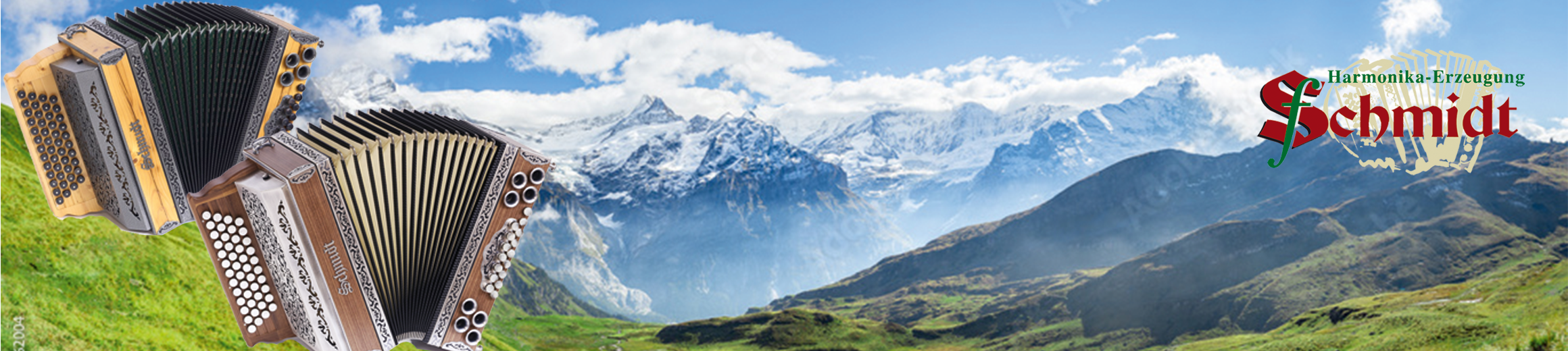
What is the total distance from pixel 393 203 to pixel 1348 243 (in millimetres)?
219259

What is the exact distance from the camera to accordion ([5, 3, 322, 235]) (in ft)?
45.1

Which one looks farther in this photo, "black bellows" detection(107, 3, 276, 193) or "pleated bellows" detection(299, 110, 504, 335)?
"black bellows" detection(107, 3, 276, 193)

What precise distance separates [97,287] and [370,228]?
262 inches

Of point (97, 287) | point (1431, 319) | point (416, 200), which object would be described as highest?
point (97, 287)

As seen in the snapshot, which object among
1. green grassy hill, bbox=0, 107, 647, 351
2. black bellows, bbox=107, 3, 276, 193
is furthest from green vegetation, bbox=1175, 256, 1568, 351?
green grassy hill, bbox=0, 107, 647, 351

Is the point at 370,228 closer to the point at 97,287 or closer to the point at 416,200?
the point at 416,200

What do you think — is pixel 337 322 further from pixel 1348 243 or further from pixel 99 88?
pixel 1348 243

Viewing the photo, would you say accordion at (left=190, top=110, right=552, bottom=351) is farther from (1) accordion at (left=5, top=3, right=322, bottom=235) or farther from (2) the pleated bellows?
(1) accordion at (left=5, top=3, right=322, bottom=235)

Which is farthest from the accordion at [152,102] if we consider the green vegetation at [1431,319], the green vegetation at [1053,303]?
the green vegetation at [1431,319]

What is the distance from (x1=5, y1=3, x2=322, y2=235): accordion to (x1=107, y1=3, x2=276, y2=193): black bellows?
0.05 feet

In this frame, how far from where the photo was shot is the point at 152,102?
A: 14.4 m

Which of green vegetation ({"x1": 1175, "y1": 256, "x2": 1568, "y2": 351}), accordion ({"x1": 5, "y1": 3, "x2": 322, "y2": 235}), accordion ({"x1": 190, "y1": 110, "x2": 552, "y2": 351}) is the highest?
accordion ({"x1": 5, "y1": 3, "x2": 322, "y2": 235})

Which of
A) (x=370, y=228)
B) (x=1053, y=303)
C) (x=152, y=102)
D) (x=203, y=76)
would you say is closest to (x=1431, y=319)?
(x=370, y=228)

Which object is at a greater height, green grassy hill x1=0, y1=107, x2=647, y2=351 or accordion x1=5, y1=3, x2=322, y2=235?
accordion x1=5, y1=3, x2=322, y2=235
